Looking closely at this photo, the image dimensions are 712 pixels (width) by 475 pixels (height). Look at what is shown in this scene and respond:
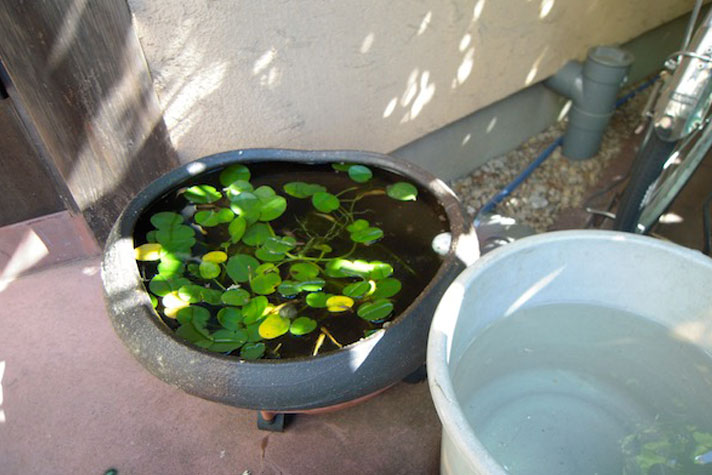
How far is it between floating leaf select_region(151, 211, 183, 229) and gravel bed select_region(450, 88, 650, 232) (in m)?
1.55

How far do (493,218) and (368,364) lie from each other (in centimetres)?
125

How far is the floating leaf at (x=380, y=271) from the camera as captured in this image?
1.33 metres

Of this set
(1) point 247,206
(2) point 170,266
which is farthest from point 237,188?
(2) point 170,266

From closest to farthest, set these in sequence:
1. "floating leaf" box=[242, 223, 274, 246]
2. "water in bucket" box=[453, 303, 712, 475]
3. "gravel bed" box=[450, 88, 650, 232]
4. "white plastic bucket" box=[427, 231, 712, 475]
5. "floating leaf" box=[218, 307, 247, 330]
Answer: "white plastic bucket" box=[427, 231, 712, 475], "water in bucket" box=[453, 303, 712, 475], "floating leaf" box=[218, 307, 247, 330], "floating leaf" box=[242, 223, 274, 246], "gravel bed" box=[450, 88, 650, 232]

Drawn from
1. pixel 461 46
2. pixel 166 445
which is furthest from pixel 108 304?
pixel 461 46

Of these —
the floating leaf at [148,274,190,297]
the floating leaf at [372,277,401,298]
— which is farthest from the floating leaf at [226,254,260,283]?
the floating leaf at [372,277,401,298]

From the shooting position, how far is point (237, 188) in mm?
1497

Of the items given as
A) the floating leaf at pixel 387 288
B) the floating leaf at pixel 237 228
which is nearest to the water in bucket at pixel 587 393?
the floating leaf at pixel 387 288

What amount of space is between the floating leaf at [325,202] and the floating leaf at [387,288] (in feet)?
0.99

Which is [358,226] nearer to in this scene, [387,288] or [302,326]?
[387,288]

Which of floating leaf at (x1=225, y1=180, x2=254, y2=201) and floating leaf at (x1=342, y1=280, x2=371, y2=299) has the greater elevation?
floating leaf at (x1=225, y1=180, x2=254, y2=201)

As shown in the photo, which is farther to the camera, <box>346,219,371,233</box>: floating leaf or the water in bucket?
<box>346,219,371,233</box>: floating leaf

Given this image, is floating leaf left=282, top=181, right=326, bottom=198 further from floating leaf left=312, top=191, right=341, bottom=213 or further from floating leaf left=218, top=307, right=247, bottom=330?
floating leaf left=218, top=307, right=247, bottom=330

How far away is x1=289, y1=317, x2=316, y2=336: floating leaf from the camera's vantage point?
1206 millimetres
